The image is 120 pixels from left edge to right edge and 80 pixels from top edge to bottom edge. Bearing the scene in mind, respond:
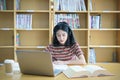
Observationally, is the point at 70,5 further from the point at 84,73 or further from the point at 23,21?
the point at 84,73

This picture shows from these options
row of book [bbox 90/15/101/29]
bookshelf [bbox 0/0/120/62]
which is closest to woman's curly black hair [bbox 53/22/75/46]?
bookshelf [bbox 0/0/120/62]

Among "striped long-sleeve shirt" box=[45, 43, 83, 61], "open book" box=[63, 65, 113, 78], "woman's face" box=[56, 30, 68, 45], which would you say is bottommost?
"open book" box=[63, 65, 113, 78]

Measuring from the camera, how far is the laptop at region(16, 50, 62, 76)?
1466 millimetres

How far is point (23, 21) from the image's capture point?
3.49m

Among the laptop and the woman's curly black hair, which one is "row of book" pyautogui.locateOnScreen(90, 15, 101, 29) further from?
the laptop

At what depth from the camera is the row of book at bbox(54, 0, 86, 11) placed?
3.50 meters

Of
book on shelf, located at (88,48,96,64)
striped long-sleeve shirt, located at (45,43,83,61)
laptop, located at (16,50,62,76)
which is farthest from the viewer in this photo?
book on shelf, located at (88,48,96,64)

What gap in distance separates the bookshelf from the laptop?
76.1 inches

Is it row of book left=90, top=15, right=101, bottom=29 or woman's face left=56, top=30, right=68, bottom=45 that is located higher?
row of book left=90, top=15, right=101, bottom=29

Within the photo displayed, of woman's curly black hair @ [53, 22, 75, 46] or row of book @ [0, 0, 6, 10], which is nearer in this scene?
woman's curly black hair @ [53, 22, 75, 46]

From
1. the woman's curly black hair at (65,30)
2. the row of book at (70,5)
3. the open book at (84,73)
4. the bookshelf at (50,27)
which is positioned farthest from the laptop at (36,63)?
the row of book at (70,5)

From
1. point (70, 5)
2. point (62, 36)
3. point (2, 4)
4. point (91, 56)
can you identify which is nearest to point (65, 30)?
point (62, 36)

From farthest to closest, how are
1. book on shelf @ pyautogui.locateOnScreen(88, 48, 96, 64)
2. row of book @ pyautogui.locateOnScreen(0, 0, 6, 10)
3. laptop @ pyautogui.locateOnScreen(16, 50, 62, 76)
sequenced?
1. book on shelf @ pyautogui.locateOnScreen(88, 48, 96, 64)
2. row of book @ pyautogui.locateOnScreen(0, 0, 6, 10)
3. laptop @ pyautogui.locateOnScreen(16, 50, 62, 76)

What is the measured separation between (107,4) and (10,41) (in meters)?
1.85
